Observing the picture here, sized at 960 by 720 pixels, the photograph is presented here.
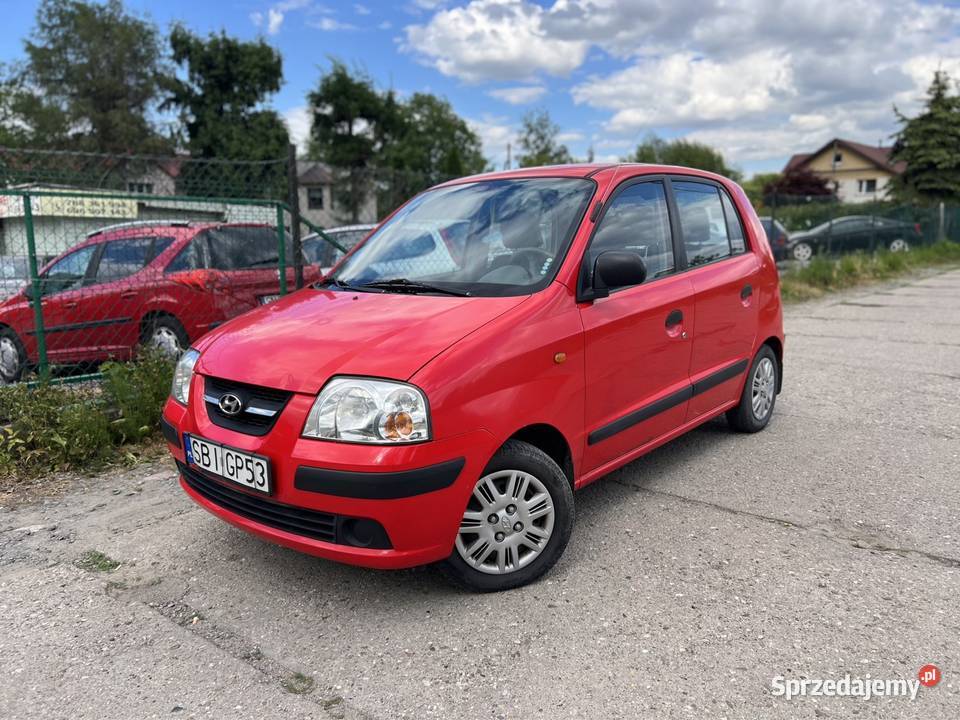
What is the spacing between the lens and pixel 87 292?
6.12 metres

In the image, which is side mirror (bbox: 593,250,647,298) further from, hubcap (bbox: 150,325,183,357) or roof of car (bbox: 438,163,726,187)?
hubcap (bbox: 150,325,183,357)

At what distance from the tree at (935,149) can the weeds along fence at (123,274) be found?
93.1 feet

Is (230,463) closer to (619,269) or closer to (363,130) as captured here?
(619,269)

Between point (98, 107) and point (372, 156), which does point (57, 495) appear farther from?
point (98, 107)

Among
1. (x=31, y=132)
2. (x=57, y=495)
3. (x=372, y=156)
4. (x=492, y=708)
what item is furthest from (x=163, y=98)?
(x=492, y=708)

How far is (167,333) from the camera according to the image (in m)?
6.35

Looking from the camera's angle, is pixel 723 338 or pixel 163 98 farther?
pixel 163 98

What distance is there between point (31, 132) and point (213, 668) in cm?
4574

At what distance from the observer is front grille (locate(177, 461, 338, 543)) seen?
2648 millimetres

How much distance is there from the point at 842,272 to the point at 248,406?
14825 millimetres

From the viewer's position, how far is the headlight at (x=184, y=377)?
3.23m

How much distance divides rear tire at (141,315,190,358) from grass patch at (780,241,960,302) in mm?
9837

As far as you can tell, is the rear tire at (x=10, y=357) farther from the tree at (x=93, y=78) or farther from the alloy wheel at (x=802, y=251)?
the tree at (x=93, y=78)

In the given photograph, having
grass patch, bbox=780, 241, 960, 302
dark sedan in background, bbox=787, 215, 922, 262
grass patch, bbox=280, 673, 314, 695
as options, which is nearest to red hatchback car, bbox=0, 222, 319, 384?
grass patch, bbox=280, 673, 314, 695
